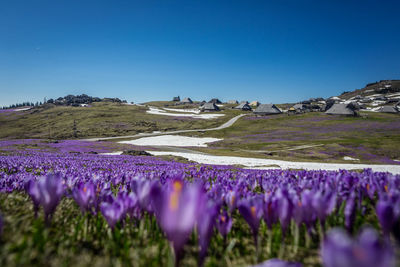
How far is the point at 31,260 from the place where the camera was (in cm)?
174

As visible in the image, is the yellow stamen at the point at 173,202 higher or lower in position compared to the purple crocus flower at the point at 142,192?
higher

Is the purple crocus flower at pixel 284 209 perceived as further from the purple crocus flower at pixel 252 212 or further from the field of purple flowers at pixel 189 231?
the purple crocus flower at pixel 252 212

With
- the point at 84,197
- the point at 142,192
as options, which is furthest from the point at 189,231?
the point at 84,197

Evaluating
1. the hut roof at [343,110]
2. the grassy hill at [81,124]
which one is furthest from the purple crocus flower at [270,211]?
the hut roof at [343,110]

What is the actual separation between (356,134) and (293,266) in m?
76.2

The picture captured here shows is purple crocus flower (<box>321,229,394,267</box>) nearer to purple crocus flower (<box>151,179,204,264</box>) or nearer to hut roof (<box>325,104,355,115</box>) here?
purple crocus flower (<box>151,179,204,264</box>)

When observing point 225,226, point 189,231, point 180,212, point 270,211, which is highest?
point 180,212

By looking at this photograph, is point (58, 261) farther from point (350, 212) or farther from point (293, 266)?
point (350, 212)

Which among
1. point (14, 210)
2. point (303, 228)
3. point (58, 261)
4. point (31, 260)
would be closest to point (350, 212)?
point (303, 228)

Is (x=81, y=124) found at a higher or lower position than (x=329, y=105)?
lower

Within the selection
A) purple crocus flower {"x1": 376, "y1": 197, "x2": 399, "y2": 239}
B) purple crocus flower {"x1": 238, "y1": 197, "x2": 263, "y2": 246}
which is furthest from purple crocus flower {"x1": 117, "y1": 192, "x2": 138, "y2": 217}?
purple crocus flower {"x1": 376, "y1": 197, "x2": 399, "y2": 239}

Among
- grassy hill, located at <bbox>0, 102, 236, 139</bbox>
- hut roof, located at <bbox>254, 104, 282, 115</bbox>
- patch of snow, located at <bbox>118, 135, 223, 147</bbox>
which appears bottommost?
patch of snow, located at <bbox>118, 135, 223, 147</bbox>

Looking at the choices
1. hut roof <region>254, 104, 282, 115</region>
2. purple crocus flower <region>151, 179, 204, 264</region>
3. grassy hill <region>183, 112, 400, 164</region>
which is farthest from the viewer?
hut roof <region>254, 104, 282, 115</region>

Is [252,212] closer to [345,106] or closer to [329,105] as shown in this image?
[345,106]
